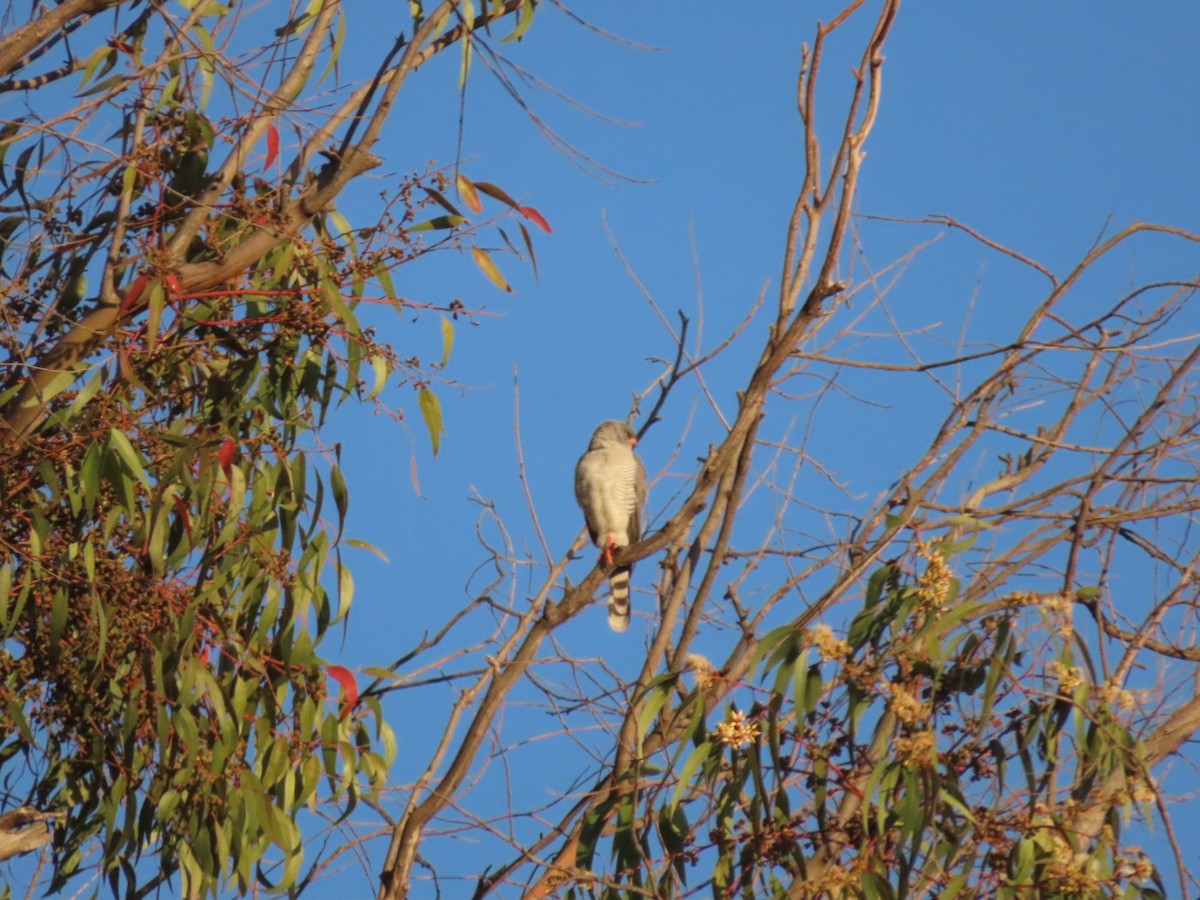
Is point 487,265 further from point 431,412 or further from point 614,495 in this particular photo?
point 614,495

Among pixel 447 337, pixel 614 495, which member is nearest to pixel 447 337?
pixel 447 337

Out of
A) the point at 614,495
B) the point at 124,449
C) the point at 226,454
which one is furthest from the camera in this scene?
the point at 614,495

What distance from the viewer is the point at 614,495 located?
22.3 feet

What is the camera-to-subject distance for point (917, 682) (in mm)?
2756

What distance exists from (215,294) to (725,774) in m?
1.55

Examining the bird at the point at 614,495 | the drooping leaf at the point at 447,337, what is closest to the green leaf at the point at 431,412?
the drooping leaf at the point at 447,337

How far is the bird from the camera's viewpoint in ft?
22.2

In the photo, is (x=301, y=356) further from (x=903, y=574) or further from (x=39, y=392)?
(x=903, y=574)

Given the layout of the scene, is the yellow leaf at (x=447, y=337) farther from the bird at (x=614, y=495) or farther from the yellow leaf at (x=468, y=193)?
the bird at (x=614, y=495)

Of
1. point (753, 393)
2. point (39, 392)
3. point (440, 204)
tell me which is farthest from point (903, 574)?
point (39, 392)

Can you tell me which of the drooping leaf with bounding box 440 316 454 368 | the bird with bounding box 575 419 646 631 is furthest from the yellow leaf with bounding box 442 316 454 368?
the bird with bounding box 575 419 646 631

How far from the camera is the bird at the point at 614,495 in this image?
6.78 meters

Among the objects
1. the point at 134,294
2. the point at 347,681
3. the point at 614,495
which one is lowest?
the point at 347,681

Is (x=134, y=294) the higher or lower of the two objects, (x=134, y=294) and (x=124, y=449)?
the higher
